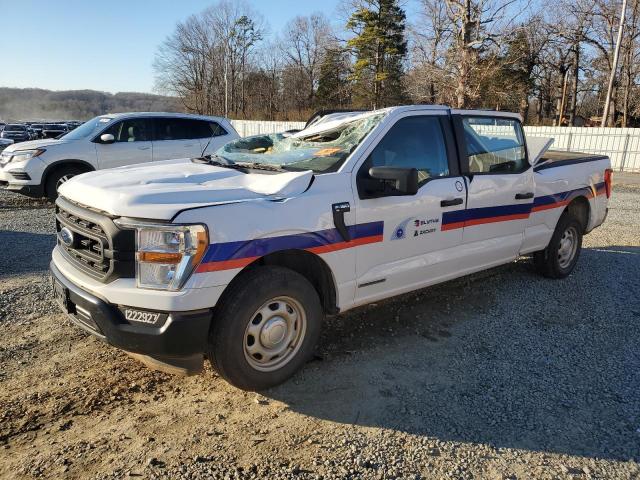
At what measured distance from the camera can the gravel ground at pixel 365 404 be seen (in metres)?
2.65

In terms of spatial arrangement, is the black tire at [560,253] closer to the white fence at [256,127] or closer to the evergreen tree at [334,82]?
the white fence at [256,127]

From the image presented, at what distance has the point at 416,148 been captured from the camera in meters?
4.13

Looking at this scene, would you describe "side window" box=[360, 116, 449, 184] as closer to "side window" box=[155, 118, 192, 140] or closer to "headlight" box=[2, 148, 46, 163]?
"side window" box=[155, 118, 192, 140]

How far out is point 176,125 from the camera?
1047cm

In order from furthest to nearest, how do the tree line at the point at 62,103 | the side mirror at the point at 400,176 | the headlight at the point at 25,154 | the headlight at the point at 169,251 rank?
1. the tree line at the point at 62,103
2. the headlight at the point at 25,154
3. the side mirror at the point at 400,176
4. the headlight at the point at 169,251

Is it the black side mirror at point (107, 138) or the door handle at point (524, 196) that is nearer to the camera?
the door handle at point (524, 196)

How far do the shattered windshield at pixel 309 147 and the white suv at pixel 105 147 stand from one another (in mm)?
4449

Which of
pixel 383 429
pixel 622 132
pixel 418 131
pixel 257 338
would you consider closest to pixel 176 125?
pixel 418 131

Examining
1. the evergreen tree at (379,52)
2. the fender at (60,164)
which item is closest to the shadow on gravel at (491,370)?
the fender at (60,164)

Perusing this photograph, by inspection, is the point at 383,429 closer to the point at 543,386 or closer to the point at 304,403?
the point at 304,403

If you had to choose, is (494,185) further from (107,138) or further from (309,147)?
(107,138)

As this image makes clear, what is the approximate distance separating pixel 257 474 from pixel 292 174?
1840mm

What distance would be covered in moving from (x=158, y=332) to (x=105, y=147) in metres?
8.07

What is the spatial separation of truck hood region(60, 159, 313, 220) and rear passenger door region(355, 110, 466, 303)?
611 millimetres
